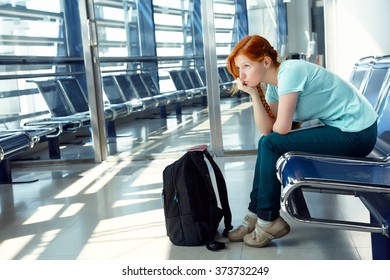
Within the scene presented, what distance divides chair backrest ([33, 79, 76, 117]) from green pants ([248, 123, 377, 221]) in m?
3.58

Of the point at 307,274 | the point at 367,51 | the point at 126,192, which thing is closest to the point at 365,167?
the point at 307,274

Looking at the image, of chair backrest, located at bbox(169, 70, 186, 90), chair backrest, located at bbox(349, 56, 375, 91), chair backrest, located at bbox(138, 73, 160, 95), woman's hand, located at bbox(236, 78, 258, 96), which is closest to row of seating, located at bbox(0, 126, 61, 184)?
chair backrest, located at bbox(138, 73, 160, 95)

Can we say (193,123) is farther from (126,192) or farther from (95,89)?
(126,192)

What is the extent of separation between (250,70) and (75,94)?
342 cm

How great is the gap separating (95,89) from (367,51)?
8.09 ft

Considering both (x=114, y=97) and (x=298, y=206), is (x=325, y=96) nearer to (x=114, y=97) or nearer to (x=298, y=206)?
(x=298, y=206)

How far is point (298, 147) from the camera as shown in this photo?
2.61 m

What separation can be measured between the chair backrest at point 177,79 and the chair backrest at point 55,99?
1.04 meters

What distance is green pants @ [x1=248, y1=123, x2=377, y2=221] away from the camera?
2578mm

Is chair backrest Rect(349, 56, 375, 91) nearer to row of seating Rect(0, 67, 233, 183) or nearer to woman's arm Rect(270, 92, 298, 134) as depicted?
woman's arm Rect(270, 92, 298, 134)

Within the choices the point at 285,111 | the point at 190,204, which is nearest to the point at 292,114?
the point at 285,111

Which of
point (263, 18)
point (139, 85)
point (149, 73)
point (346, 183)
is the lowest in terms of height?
point (346, 183)

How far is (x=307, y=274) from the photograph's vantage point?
7.36ft

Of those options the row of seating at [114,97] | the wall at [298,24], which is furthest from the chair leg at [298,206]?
the row of seating at [114,97]
